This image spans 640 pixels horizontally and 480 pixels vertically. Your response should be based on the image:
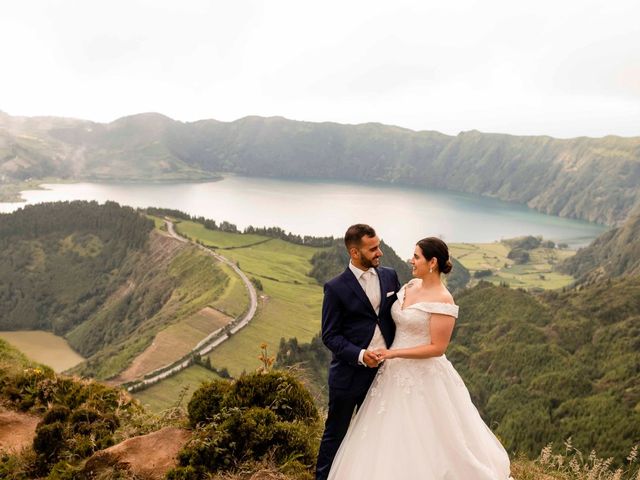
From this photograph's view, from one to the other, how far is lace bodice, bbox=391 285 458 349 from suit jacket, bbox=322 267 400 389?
24 cm

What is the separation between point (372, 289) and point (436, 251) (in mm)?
1151

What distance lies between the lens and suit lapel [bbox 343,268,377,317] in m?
7.85

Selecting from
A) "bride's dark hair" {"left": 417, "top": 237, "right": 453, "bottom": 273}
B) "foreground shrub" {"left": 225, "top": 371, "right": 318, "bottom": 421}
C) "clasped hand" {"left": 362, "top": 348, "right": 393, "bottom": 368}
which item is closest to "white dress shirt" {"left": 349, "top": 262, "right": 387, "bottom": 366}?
"clasped hand" {"left": 362, "top": 348, "right": 393, "bottom": 368}

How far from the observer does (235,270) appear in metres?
138

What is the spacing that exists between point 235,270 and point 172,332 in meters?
41.2

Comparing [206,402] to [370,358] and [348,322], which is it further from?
[370,358]

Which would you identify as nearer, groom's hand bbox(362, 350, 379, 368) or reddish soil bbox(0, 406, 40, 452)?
groom's hand bbox(362, 350, 379, 368)

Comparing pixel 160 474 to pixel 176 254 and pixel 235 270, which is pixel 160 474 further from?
pixel 176 254

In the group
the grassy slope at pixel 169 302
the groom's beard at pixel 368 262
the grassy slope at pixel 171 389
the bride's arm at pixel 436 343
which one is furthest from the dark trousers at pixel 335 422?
the grassy slope at pixel 169 302

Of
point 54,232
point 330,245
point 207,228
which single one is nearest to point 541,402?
point 330,245

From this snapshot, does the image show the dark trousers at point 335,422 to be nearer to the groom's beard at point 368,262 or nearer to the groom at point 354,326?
the groom at point 354,326

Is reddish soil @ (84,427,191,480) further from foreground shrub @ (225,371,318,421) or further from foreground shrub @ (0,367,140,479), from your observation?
foreground shrub @ (225,371,318,421)

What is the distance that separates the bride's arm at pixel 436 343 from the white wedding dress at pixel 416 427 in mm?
127

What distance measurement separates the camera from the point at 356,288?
25.8 feet
